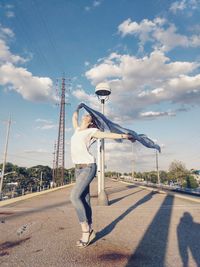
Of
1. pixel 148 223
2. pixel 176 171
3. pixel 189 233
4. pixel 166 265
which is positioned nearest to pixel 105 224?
pixel 148 223

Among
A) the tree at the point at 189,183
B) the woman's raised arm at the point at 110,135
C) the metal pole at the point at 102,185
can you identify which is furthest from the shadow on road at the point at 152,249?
the tree at the point at 189,183

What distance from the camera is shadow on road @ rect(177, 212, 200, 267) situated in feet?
10.0

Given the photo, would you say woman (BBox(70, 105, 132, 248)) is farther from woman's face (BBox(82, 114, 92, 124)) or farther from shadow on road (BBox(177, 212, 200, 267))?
shadow on road (BBox(177, 212, 200, 267))

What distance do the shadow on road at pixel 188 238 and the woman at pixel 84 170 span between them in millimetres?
1376

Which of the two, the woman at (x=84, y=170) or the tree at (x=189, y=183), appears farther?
the tree at (x=189, y=183)

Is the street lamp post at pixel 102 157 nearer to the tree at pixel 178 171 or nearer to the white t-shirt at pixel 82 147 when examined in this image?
the white t-shirt at pixel 82 147

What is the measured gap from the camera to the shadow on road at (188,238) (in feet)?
10.0

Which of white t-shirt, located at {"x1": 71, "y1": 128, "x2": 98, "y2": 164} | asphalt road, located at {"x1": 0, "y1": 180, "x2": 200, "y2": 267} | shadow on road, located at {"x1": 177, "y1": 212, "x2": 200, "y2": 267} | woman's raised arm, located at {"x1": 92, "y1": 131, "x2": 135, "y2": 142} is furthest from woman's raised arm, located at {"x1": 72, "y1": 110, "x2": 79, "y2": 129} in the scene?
shadow on road, located at {"x1": 177, "y1": 212, "x2": 200, "y2": 267}

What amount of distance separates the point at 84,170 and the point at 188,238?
2117 mm

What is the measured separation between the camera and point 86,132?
391 cm

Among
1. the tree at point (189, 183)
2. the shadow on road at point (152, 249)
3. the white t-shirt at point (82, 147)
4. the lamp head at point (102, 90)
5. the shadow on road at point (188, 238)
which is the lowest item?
the shadow on road at point (152, 249)

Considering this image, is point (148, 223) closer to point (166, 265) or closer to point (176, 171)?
point (166, 265)

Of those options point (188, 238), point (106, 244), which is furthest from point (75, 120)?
point (188, 238)

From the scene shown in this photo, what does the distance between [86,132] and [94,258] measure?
1.87 meters
